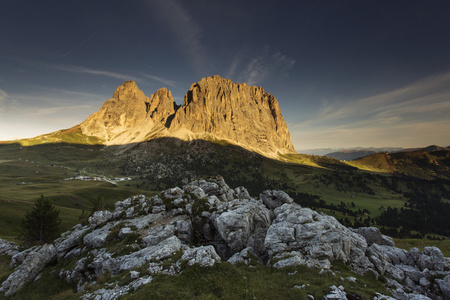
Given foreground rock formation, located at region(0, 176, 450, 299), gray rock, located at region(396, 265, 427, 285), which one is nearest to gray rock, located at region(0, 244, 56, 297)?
foreground rock formation, located at region(0, 176, 450, 299)

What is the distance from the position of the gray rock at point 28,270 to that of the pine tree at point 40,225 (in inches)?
808

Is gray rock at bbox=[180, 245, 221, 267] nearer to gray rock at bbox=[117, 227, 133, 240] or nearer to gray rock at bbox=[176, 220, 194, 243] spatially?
gray rock at bbox=[176, 220, 194, 243]

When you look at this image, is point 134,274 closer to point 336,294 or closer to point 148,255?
point 148,255

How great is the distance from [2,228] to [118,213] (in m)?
58.4

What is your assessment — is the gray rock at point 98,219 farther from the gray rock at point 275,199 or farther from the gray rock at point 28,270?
the gray rock at point 275,199

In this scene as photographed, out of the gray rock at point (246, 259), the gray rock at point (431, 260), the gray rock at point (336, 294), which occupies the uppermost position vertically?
the gray rock at point (336, 294)

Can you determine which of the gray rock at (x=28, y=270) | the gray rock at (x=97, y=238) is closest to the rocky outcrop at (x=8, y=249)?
the gray rock at (x=28, y=270)

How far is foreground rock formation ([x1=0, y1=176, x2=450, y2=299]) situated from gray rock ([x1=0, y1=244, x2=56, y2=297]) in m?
0.11

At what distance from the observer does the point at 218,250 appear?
31844mm

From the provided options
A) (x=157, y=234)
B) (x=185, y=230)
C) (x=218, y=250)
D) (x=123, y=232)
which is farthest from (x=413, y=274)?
(x=123, y=232)

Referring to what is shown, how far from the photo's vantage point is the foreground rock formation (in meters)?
→ 21.8

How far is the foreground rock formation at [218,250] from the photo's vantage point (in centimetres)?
2183

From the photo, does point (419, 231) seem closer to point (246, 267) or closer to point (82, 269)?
point (246, 267)

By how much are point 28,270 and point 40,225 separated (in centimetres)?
2676
